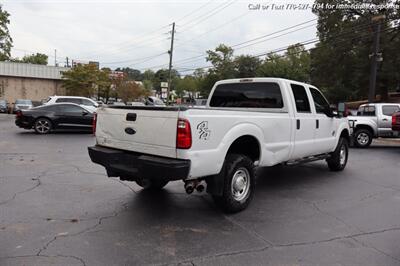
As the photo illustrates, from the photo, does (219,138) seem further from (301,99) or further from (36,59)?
(36,59)

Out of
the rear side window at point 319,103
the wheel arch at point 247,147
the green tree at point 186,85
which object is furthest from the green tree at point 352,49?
the green tree at point 186,85

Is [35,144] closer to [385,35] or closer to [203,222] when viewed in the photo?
[203,222]

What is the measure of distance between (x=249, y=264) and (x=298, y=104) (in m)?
3.89

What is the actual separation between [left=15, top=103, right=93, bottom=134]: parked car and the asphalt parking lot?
780 cm

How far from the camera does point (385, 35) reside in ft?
109

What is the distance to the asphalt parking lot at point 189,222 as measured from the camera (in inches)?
145

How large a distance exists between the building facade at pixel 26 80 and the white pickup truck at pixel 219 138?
3942 centimetres

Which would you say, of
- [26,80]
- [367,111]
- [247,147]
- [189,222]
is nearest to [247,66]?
[26,80]

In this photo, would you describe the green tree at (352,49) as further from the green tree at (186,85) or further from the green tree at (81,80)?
the green tree at (186,85)

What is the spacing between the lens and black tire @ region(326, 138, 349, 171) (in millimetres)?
8328

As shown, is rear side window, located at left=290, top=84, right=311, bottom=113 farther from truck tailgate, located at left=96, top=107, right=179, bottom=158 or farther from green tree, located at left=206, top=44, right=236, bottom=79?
green tree, located at left=206, top=44, right=236, bottom=79

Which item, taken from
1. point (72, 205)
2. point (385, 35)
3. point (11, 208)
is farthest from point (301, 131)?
point (385, 35)

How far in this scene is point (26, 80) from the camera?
135ft

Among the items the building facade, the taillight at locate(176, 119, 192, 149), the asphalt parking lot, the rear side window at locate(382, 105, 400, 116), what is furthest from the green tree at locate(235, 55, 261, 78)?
the taillight at locate(176, 119, 192, 149)
